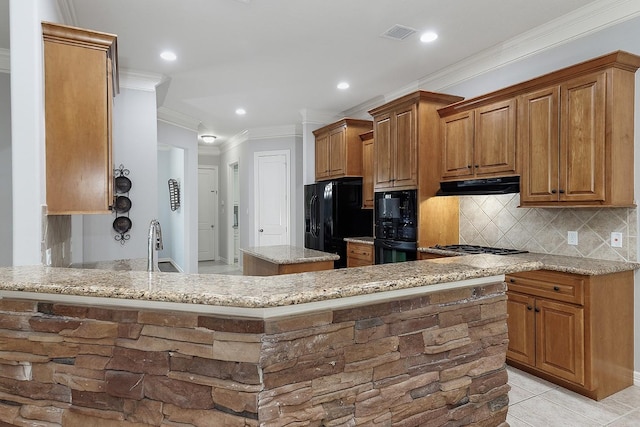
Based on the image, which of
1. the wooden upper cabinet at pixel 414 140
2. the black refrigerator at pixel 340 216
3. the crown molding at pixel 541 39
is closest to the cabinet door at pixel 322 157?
the black refrigerator at pixel 340 216

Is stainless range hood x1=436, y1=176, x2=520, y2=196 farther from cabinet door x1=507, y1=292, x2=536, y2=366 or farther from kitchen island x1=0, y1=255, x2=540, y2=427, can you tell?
kitchen island x1=0, y1=255, x2=540, y2=427

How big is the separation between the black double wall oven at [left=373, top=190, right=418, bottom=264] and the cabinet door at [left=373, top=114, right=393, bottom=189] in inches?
Result: 5.8

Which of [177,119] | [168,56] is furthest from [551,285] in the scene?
[177,119]

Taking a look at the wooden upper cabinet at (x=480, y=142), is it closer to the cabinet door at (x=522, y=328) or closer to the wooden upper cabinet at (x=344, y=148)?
the cabinet door at (x=522, y=328)

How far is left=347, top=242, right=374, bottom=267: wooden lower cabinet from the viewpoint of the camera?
4738 mm

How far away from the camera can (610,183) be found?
8.57ft

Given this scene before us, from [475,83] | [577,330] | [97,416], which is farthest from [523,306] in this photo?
[97,416]

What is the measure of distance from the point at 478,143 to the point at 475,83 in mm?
848

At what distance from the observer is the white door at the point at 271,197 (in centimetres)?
710

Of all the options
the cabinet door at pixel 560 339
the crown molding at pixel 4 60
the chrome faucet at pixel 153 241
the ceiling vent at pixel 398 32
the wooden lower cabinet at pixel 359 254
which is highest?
the ceiling vent at pixel 398 32

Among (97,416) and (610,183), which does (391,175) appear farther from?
(97,416)

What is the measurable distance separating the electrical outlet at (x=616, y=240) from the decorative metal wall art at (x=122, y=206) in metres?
4.45

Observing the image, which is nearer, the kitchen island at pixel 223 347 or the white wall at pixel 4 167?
the kitchen island at pixel 223 347

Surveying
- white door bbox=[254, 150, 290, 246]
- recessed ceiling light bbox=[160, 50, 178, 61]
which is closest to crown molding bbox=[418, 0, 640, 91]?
recessed ceiling light bbox=[160, 50, 178, 61]
